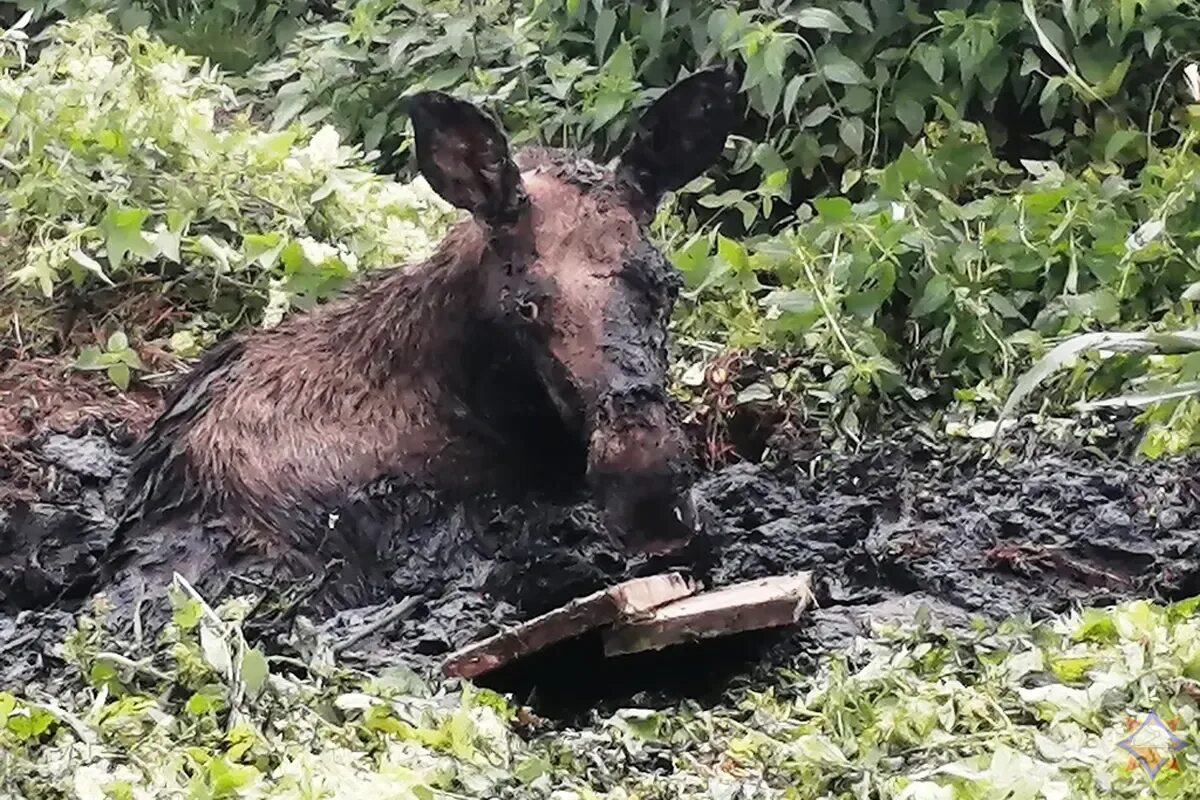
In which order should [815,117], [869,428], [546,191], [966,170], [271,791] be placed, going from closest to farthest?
[271,791] → [546,191] → [869,428] → [966,170] → [815,117]

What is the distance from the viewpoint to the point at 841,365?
4398 millimetres

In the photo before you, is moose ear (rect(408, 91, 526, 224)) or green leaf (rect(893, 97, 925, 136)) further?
green leaf (rect(893, 97, 925, 136))

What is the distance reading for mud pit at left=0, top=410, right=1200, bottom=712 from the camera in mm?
2936

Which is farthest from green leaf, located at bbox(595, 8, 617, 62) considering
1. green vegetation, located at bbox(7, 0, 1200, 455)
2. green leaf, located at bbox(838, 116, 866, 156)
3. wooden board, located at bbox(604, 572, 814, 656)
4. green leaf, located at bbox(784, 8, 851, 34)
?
wooden board, located at bbox(604, 572, 814, 656)

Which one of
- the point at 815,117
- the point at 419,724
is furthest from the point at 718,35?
the point at 419,724

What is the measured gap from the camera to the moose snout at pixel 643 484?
309 centimetres

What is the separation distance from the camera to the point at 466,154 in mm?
3441

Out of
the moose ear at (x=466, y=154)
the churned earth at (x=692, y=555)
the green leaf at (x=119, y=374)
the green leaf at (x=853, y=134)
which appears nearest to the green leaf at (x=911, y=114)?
the green leaf at (x=853, y=134)

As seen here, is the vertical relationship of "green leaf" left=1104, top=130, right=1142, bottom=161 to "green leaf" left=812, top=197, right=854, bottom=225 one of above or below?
below

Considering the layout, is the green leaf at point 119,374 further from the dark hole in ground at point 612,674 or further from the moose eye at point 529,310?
the dark hole in ground at point 612,674

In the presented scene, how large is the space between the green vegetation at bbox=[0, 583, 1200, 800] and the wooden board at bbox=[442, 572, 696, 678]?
15 cm

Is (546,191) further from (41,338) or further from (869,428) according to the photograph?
(41,338)

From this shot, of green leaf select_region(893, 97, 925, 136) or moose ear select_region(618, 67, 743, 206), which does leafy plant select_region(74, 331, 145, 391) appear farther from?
green leaf select_region(893, 97, 925, 136)

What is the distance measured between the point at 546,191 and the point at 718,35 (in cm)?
217
